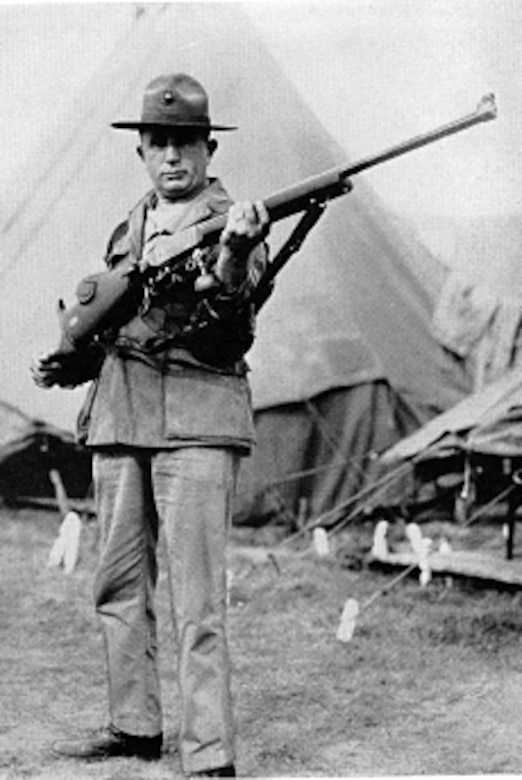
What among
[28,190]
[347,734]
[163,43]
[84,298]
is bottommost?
[347,734]

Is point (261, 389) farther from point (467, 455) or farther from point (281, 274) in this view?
point (467, 455)

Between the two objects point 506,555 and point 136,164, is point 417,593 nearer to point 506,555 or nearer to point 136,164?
point 506,555

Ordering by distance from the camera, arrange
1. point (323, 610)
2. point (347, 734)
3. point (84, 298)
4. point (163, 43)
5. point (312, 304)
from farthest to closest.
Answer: point (312, 304) < point (163, 43) < point (323, 610) < point (347, 734) < point (84, 298)

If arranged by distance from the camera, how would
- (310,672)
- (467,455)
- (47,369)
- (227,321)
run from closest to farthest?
(227,321) → (47,369) → (310,672) → (467,455)

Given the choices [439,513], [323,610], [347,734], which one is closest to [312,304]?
[439,513]

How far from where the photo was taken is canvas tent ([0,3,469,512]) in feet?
13.9

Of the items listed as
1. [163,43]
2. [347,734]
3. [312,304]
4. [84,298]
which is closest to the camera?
[84,298]

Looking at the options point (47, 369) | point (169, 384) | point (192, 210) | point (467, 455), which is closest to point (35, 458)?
point (467, 455)

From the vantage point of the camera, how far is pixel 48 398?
4480mm

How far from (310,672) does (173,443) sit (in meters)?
1.10

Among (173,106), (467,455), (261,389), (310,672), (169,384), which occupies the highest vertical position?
(173,106)

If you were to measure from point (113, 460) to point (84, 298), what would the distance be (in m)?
0.34

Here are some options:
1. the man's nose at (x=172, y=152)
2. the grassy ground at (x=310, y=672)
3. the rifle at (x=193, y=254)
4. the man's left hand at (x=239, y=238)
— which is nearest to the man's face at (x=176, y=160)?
the man's nose at (x=172, y=152)

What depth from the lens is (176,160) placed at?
91.4 inches
